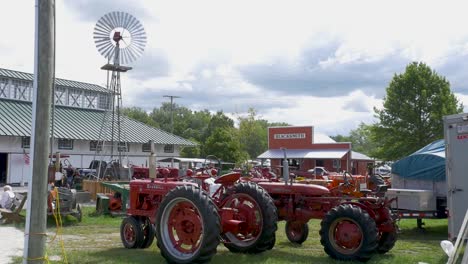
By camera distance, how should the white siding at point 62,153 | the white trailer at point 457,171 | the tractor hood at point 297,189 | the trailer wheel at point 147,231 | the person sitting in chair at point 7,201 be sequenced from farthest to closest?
the white siding at point 62,153 < the person sitting in chair at point 7,201 < the trailer wheel at point 147,231 < the tractor hood at point 297,189 < the white trailer at point 457,171

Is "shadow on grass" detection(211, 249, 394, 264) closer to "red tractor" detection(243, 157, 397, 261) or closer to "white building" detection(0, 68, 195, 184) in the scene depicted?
"red tractor" detection(243, 157, 397, 261)

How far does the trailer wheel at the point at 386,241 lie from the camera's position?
9.87 metres

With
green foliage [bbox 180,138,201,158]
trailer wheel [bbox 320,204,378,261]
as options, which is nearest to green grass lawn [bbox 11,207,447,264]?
trailer wheel [bbox 320,204,378,261]

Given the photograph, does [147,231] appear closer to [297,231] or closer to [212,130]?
[297,231]

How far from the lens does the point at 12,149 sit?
3312cm

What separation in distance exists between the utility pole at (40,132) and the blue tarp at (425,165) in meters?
9.48

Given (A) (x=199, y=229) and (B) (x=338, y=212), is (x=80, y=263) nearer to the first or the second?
(A) (x=199, y=229)

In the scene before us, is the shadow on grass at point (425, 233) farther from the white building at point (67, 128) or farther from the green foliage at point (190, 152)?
the green foliage at point (190, 152)

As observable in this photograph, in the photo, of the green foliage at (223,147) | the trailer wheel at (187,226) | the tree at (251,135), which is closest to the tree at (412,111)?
the green foliage at (223,147)

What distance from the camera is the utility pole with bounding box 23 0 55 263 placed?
7.15 m

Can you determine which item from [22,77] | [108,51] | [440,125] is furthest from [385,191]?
[22,77]

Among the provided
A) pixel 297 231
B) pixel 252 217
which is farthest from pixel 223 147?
pixel 252 217

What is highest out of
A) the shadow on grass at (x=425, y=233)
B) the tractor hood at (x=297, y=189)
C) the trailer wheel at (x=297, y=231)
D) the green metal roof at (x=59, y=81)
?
the green metal roof at (x=59, y=81)

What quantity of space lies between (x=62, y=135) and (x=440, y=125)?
24.5 m
